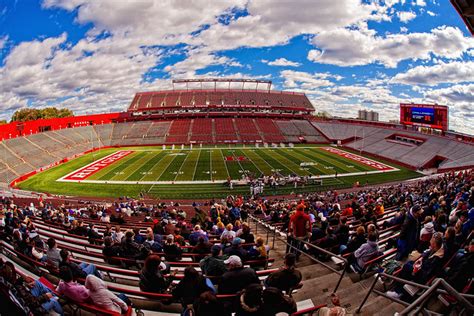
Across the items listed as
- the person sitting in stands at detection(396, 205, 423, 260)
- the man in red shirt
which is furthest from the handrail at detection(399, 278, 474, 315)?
the man in red shirt

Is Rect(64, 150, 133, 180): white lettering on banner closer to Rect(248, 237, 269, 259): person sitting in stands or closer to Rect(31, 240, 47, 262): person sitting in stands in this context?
Rect(31, 240, 47, 262): person sitting in stands

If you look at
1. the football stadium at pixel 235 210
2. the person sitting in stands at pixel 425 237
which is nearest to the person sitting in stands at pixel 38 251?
the football stadium at pixel 235 210

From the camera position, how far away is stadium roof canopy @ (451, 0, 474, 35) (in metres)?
8.18

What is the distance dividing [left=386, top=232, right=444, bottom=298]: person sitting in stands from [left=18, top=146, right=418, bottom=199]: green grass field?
958 inches

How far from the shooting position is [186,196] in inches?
1149

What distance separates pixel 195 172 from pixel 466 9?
110 feet

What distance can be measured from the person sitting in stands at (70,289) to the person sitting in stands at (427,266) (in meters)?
5.40

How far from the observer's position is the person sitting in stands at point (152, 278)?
5.08 meters

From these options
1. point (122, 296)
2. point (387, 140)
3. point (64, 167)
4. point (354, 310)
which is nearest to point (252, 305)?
point (354, 310)

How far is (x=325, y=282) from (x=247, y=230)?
8.27 ft

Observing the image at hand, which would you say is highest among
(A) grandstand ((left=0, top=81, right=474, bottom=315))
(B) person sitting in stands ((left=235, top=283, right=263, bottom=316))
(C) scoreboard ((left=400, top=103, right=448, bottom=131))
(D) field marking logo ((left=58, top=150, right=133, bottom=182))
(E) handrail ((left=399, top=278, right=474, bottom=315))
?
(C) scoreboard ((left=400, top=103, right=448, bottom=131))

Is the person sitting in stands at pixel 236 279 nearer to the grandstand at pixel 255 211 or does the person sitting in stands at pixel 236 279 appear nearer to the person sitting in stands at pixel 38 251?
the grandstand at pixel 255 211

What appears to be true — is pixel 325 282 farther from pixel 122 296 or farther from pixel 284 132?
pixel 284 132

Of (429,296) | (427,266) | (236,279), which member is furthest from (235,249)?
(429,296)
